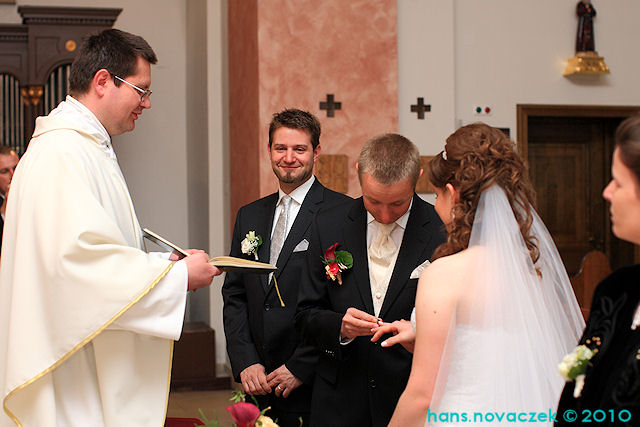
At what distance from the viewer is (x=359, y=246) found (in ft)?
8.61

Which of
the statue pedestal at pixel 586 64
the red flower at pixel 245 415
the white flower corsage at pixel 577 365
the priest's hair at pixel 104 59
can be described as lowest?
the red flower at pixel 245 415

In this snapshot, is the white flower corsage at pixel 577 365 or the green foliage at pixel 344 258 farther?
the green foliage at pixel 344 258

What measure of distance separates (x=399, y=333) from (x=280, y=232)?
45.2 inches

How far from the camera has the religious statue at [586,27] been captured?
7273mm

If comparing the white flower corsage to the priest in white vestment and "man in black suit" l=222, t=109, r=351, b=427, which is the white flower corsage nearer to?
the priest in white vestment

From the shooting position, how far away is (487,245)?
193cm

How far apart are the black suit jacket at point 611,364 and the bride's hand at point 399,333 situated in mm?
616

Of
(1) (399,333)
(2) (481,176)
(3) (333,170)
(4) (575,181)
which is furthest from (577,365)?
(4) (575,181)

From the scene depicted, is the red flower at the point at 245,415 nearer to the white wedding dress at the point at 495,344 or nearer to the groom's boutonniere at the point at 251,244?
the white wedding dress at the point at 495,344

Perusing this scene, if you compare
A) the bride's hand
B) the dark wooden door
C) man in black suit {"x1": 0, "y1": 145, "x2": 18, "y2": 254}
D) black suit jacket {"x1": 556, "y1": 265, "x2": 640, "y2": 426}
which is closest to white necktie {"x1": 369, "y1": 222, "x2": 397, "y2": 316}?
the bride's hand

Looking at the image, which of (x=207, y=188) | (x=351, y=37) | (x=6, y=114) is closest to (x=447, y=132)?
(x=351, y=37)

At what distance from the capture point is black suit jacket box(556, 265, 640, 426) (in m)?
1.43

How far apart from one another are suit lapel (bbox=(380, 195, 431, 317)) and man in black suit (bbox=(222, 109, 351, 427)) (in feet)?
1.65

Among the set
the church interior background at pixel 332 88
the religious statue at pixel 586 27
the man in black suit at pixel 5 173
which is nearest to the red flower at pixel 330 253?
the man in black suit at pixel 5 173
